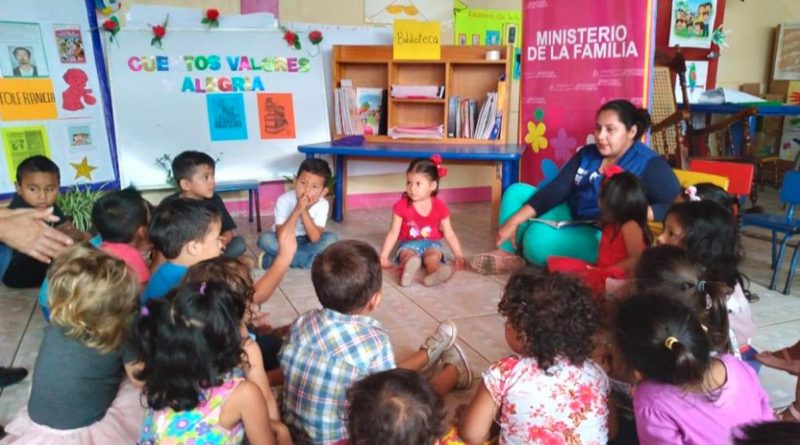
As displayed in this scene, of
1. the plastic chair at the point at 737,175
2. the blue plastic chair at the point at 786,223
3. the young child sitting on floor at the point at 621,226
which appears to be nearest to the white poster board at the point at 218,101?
the young child sitting on floor at the point at 621,226

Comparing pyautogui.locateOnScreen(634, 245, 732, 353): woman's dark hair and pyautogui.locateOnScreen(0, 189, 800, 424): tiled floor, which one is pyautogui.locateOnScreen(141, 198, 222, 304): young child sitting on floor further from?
pyautogui.locateOnScreen(634, 245, 732, 353): woman's dark hair

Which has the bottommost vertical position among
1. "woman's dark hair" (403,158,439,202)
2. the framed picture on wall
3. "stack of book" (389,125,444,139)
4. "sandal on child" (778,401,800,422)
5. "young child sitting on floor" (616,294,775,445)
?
"sandal on child" (778,401,800,422)

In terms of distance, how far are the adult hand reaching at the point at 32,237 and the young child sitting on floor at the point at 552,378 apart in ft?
4.49

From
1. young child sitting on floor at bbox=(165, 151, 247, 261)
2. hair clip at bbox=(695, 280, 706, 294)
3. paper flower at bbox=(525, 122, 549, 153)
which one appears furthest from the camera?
paper flower at bbox=(525, 122, 549, 153)

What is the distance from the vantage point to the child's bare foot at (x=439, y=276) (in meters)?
2.96

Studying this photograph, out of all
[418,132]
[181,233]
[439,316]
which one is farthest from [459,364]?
[418,132]

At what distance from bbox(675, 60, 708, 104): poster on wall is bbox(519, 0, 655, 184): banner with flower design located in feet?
8.41

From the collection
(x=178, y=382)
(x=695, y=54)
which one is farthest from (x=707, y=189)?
(x=695, y=54)

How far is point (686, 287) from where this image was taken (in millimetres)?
1478

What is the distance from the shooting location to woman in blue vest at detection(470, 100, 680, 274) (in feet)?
9.05

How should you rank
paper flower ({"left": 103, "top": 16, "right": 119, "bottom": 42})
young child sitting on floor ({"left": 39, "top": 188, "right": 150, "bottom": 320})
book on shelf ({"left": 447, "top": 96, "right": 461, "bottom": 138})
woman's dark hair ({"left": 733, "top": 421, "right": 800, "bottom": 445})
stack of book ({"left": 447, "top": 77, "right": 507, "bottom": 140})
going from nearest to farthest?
woman's dark hair ({"left": 733, "top": 421, "right": 800, "bottom": 445}), young child sitting on floor ({"left": 39, "top": 188, "right": 150, "bottom": 320}), paper flower ({"left": 103, "top": 16, "right": 119, "bottom": 42}), stack of book ({"left": 447, "top": 77, "right": 507, "bottom": 140}), book on shelf ({"left": 447, "top": 96, "right": 461, "bottom": 138})

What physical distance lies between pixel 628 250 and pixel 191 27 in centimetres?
326

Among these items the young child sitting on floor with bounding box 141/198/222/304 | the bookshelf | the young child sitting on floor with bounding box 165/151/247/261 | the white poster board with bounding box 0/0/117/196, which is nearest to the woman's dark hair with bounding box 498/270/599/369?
the young child sitting on floor with bounding box 141/198/222/304

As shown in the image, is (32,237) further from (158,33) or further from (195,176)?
(158,33)
